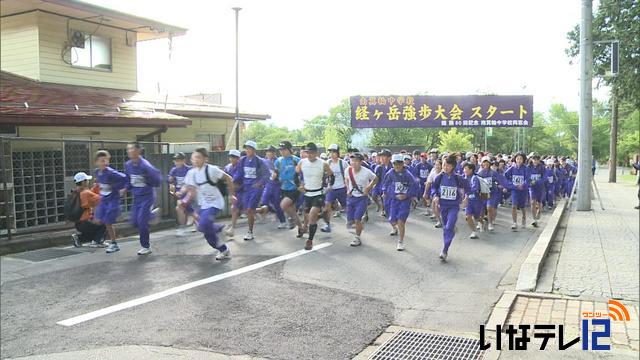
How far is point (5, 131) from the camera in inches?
488

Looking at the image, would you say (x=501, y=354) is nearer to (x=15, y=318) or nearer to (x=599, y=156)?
(x=15, y=318)

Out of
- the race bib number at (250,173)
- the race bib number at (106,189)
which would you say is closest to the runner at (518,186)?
the race bib number at (250,173)

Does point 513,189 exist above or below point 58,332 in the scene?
above

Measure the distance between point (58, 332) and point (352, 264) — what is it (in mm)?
4205

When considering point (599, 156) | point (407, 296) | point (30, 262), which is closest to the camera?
point (407, 296)

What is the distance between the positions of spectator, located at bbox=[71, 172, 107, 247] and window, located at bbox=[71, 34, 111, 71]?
765 centimetres

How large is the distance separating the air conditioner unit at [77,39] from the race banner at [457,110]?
38.2ft

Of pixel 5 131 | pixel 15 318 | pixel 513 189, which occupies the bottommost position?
pixel 15 318

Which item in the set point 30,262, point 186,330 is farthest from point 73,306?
point 30,262

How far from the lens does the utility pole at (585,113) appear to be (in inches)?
584

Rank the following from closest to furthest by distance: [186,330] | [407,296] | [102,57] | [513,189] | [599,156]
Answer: [186,330]
[407,296]
[513,189]
[102,57]
[599,156]

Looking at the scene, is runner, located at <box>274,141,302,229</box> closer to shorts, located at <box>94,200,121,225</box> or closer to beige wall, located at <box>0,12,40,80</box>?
shorts, located at <box>94,200,121,225</box>

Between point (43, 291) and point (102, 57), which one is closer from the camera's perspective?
point (43, 291)

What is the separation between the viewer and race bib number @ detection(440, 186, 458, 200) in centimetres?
912
